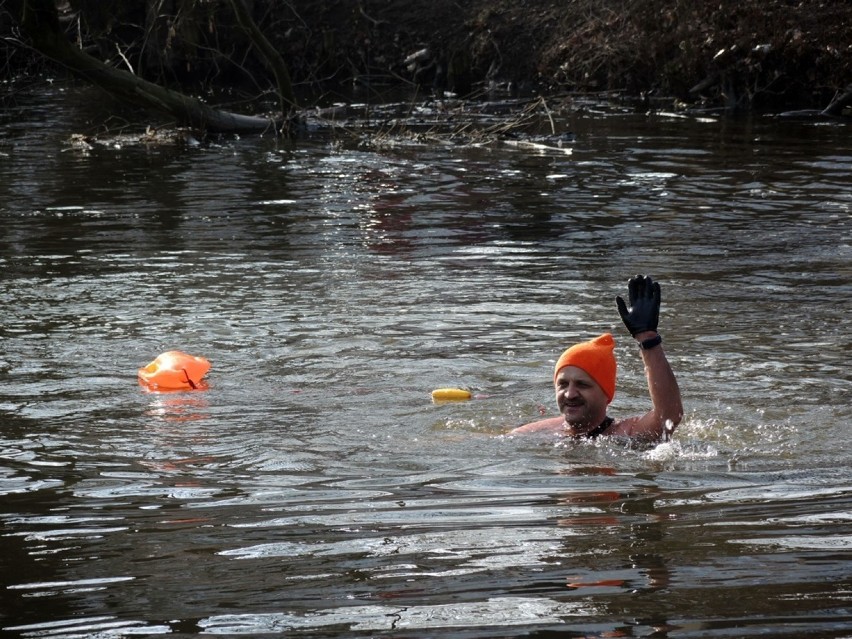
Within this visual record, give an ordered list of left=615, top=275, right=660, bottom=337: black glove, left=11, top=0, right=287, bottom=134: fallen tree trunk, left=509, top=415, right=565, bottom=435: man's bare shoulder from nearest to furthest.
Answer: left=615, top=275, right=660, bottom=337: black glove, left=509, top=415, right=565, bottom=435: man's bare shoulder, left=11, top=0, right=287, bottom=134: fallen tree trunk

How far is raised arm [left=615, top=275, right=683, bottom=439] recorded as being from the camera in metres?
6.95

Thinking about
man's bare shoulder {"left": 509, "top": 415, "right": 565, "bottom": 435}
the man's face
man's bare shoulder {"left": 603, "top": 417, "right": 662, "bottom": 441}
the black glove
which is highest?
the black glove

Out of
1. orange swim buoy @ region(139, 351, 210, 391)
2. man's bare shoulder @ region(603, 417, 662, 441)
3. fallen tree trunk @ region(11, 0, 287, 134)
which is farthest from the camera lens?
fallen tree trunk @ region(11, 0, 287, 134)

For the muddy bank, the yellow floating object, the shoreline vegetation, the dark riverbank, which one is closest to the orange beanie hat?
the yellow floating object

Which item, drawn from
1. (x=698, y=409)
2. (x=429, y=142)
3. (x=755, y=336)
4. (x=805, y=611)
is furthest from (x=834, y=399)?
(x=429, y=142)

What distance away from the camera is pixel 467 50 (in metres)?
34.8

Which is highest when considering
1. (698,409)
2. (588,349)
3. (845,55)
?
(845,55)

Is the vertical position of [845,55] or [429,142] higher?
[845,55]

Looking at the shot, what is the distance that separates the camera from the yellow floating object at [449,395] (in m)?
8.67

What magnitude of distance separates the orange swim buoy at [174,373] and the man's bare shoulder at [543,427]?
2.35 meters

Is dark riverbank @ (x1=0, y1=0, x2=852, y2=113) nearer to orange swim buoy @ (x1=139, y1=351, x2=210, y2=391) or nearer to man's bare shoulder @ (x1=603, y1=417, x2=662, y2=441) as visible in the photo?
orange swim buoy @ (x1=139, y1=351, x2=210, y2=391)

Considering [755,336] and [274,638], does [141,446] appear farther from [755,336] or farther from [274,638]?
[755,336]

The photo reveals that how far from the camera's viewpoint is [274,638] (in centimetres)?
412

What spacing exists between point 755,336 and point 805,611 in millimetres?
6033
